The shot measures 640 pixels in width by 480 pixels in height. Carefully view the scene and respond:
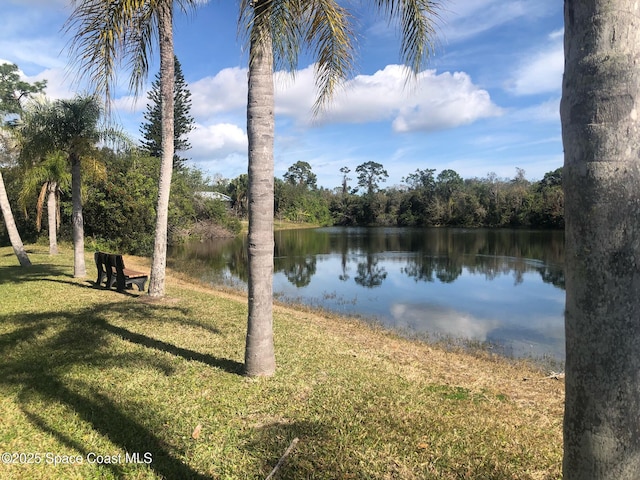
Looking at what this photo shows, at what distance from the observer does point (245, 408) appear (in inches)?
153

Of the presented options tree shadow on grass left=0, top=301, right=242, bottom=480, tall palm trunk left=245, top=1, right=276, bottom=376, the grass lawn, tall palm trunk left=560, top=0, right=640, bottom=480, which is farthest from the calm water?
tall palm trunk left=560, top=0, right=640, bottom=480

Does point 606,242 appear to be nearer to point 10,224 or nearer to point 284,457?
point 284,457

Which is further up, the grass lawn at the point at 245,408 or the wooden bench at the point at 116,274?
the wooden bench at the point at 116,274

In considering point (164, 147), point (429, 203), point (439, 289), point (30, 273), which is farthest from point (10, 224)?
point (429, 203)

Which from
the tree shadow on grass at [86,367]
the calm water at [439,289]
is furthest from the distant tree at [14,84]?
the tree shadow on grass at [86,367]

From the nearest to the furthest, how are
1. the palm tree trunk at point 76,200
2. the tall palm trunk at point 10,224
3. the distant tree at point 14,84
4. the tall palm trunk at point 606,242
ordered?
the tall palm trunk at point 606,242 < the palm tree trunk at point 76,200 < the tall palm trunk at point 10,224 < the distant tree at point 14,84

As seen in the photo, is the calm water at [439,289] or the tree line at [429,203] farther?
the tree line at [429,203]

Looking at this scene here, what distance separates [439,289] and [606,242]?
15766mm

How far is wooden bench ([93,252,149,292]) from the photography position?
9.61 metres

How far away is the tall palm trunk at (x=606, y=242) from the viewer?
125 centimetres

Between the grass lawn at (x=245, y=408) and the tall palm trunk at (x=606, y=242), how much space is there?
197 centimetres

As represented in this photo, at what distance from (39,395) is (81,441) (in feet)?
3.76

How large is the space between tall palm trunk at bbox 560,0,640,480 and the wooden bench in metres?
9.54

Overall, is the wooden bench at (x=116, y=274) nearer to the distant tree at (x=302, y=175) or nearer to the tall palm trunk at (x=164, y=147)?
the tall palm trunk at (x=164, y=147)
